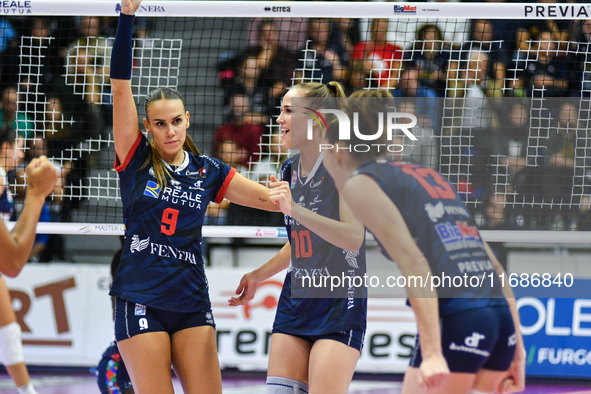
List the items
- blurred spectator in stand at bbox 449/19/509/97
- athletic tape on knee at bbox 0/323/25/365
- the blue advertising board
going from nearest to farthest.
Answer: athletic tape on knee at bbox 0/323/25/365
blurred spectator in stand at bbox 449/19/509/97
the blue advertising board

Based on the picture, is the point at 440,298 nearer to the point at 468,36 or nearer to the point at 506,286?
the point at 506,286

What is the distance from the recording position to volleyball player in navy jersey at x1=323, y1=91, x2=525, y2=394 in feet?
8.05

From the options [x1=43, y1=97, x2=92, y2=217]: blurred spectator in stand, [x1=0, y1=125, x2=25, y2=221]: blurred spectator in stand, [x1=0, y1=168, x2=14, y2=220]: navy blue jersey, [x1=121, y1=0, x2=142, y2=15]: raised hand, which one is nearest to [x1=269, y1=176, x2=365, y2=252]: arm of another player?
[x1=121, y1=0, x2=142, y2=15]: raised hand

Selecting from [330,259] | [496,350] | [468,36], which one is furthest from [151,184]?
[468,36]

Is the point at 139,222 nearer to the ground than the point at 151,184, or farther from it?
nearer to the ground

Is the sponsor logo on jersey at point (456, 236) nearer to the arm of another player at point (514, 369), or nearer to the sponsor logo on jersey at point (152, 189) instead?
the arm of another player at point (514, 369)

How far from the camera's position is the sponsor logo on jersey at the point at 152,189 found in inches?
137

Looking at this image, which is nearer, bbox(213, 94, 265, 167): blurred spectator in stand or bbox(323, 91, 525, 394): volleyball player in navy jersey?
bbox(323, 91, 525, 394): volleyball player in navy jersey

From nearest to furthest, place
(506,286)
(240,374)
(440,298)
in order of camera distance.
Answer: (440,298)
(506,286)
(240,374)

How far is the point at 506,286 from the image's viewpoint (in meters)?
2.69

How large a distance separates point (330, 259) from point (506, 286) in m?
1.10

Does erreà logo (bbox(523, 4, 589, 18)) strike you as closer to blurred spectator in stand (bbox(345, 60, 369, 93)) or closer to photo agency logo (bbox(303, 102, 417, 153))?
photo agency logo (bbox(303, 102, 417, 153))

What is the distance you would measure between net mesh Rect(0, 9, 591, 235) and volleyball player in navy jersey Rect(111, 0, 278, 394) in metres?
1.31

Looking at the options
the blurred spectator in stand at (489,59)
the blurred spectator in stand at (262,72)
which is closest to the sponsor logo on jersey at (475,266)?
the blurred spectator in stand at (489,59)
